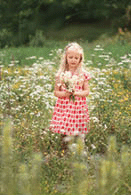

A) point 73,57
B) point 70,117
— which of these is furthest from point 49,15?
point 70,117

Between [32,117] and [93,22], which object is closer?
[32,117]

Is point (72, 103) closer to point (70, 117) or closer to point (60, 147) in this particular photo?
point (70, 117)

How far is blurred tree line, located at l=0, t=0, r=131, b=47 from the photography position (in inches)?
785

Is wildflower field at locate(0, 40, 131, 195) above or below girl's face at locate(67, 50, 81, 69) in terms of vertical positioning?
below

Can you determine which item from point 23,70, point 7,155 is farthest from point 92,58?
point 7,155

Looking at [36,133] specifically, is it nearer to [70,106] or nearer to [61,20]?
[70,106]

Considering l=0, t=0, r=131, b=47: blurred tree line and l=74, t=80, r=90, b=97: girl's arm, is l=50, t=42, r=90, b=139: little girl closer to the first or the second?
l=74, t=80, r=90, b=97: girl's arm

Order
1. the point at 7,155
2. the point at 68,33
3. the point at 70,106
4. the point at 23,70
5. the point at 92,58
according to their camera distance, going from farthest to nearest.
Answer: the point at 68,33
the point at 92,58
the point at 23,70
the point at 70,106
the point at 7,155

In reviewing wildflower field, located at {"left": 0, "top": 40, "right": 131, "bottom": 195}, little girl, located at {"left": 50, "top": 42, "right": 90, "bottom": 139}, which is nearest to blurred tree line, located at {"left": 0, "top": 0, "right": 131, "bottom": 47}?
wildflower field, located at {"left": 0, "top": 40, "right": 131, "bottom": 195}

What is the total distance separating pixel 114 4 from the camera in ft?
74.1

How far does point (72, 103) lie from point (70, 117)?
0.52ft

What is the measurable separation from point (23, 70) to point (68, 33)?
61.1 feet

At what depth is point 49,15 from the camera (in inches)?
1099

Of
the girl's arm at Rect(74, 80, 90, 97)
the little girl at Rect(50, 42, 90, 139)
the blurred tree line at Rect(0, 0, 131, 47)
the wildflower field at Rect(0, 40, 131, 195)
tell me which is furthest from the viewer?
the blurred tree line at Rect(0, 0, 131, 47)
